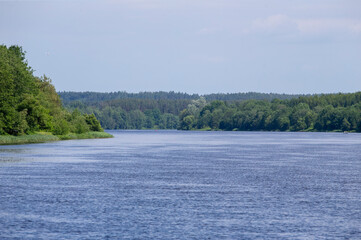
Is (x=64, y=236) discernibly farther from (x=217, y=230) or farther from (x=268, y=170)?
(x=268, y=170)

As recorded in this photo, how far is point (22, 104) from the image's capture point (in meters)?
119

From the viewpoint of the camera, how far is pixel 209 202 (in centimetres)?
3550

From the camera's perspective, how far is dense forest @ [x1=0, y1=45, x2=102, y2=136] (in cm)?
11054

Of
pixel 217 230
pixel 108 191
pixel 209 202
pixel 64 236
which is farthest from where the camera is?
pixel 108 191

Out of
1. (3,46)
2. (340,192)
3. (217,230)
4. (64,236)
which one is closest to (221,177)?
(340,192)

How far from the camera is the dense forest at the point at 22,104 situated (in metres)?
111

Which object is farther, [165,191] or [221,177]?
[221,177]

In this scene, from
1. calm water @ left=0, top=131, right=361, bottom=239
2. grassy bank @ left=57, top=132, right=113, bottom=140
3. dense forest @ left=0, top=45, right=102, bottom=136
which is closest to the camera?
calm water @ left=0, top=131, right=361, bottom=239

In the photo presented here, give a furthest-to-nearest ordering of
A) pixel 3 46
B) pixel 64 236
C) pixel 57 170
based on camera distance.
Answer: pixel 3 46, pixel 57 170, pixel 64 236

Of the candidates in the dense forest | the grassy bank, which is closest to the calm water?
the dense forest

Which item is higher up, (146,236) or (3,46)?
(3,46)

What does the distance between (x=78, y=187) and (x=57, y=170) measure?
14.5 metres

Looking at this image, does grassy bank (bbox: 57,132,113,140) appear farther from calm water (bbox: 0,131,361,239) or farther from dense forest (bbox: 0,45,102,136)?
calm water (bbox: 0,131,361,239)

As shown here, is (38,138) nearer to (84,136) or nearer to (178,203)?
(84,136)
